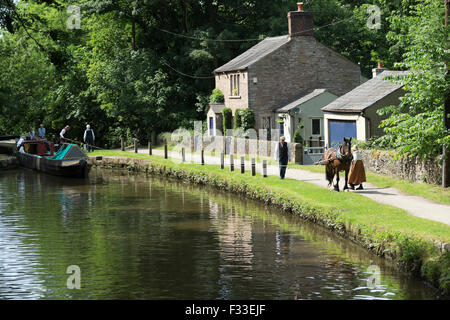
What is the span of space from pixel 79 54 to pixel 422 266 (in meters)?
51.3

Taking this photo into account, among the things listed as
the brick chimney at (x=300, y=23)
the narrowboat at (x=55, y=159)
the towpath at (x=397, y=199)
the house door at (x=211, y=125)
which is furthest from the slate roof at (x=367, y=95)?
the house door at (x=211, y=125)

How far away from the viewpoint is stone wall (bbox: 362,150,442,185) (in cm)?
2670

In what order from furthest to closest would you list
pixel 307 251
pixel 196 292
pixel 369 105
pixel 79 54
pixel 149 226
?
1. pixel 79 54
2. pixel 369 105
3. pixel 149 226
4. pixel 307 251
5. pixel 196 292

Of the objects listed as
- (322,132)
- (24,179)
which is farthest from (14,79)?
(322,132)

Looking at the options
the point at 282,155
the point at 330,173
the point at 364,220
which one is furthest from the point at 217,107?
the point at 364,220

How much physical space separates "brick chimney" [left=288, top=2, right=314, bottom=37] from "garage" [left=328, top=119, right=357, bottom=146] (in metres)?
11.6

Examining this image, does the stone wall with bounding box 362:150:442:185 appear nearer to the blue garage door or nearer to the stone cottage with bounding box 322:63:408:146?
the stone cottage with bounding box 322:63:408:146

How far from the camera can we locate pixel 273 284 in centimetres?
1650

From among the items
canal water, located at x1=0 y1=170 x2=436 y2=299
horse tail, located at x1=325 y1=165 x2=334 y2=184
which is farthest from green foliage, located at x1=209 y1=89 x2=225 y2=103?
horse tail, located at x1=325 y1=165 x2=334 y2=184

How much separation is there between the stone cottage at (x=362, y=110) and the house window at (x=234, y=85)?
12.0 meters

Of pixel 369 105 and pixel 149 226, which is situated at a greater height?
pixel 369 105

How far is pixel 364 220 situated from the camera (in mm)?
20109
